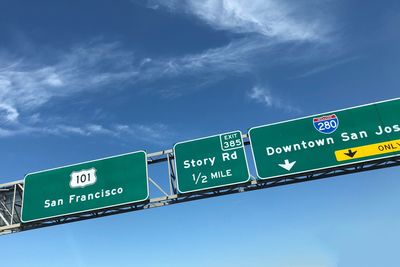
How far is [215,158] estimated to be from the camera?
11242 millimetres

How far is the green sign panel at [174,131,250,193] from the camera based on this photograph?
10898mm

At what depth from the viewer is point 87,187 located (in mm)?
12008

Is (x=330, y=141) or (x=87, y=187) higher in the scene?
(x=87, y=187)

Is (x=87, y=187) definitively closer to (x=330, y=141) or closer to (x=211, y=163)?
(x=211, y=163)

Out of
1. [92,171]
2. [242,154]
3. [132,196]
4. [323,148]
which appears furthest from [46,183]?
[323,148]

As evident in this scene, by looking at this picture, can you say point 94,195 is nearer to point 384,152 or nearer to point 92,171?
point 92,171

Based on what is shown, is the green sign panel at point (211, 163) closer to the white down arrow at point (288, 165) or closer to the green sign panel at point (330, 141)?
the green sign panel at point (330, 141)

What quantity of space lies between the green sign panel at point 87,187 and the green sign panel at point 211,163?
1347 millimetres

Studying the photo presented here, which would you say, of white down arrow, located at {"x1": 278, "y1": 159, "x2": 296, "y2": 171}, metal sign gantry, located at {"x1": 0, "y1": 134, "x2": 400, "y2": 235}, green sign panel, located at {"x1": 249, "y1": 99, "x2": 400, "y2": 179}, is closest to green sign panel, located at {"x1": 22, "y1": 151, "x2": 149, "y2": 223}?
metal sign gantry, located at {"x1": 0, "y1": 134, "x2": 400, "y2": 235}

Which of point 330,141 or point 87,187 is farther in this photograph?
point 87,187

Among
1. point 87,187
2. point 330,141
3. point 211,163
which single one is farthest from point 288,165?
point 87,187

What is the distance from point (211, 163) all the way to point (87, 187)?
174 inches

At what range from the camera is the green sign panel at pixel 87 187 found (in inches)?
456

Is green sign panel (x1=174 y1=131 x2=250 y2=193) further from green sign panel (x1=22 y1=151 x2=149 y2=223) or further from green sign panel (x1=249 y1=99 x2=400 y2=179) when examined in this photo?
green sign panel (x1=22 y1=151 x2=149 y2=223)
